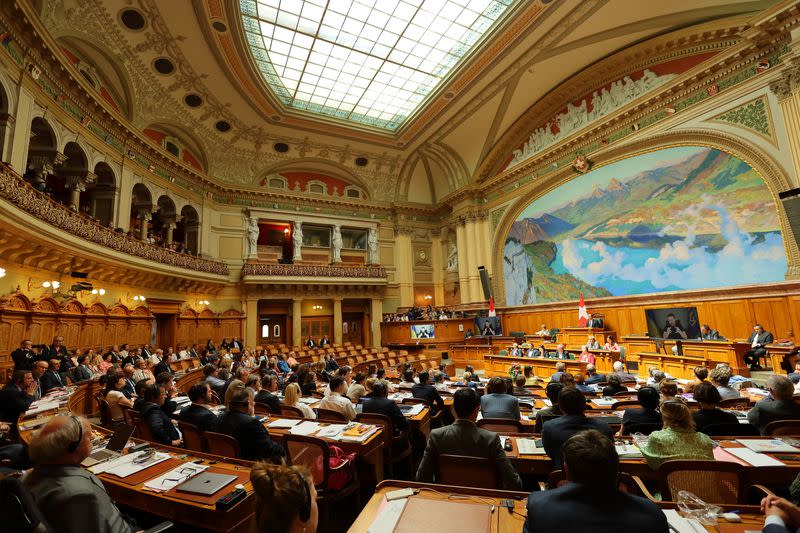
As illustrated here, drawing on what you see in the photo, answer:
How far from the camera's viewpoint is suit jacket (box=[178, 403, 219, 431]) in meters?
3.61

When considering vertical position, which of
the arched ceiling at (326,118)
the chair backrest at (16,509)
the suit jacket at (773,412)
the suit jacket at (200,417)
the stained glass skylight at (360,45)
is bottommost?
the suit jacket at (773,412)

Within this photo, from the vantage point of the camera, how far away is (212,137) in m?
17.1

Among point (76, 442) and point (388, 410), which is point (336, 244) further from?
point (76, 442)

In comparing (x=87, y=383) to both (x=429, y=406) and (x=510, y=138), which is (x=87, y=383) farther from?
(x=510, y=138)

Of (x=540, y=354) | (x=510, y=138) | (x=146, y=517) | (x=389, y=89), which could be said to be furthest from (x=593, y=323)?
(x=146, y=517)

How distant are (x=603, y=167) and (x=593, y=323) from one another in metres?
5.86

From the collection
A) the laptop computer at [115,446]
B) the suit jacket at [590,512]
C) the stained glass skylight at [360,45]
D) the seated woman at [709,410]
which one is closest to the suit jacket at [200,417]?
the laptop computer at [115,446]

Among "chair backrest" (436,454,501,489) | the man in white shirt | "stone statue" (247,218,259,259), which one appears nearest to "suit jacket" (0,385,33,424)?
the man in white shirt

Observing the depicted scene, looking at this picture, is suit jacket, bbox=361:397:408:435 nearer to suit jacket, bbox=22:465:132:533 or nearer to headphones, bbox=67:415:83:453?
suit jacket, bbox=22:465:132:533

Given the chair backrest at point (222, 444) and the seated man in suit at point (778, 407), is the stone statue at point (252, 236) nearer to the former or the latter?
the chair backrest at point (222, 444)

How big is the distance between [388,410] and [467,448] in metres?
1.77

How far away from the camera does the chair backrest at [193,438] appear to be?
353 centimetres

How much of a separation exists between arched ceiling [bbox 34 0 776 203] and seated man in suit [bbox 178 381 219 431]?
11495 mm

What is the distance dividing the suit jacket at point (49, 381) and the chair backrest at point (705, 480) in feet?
28.1
